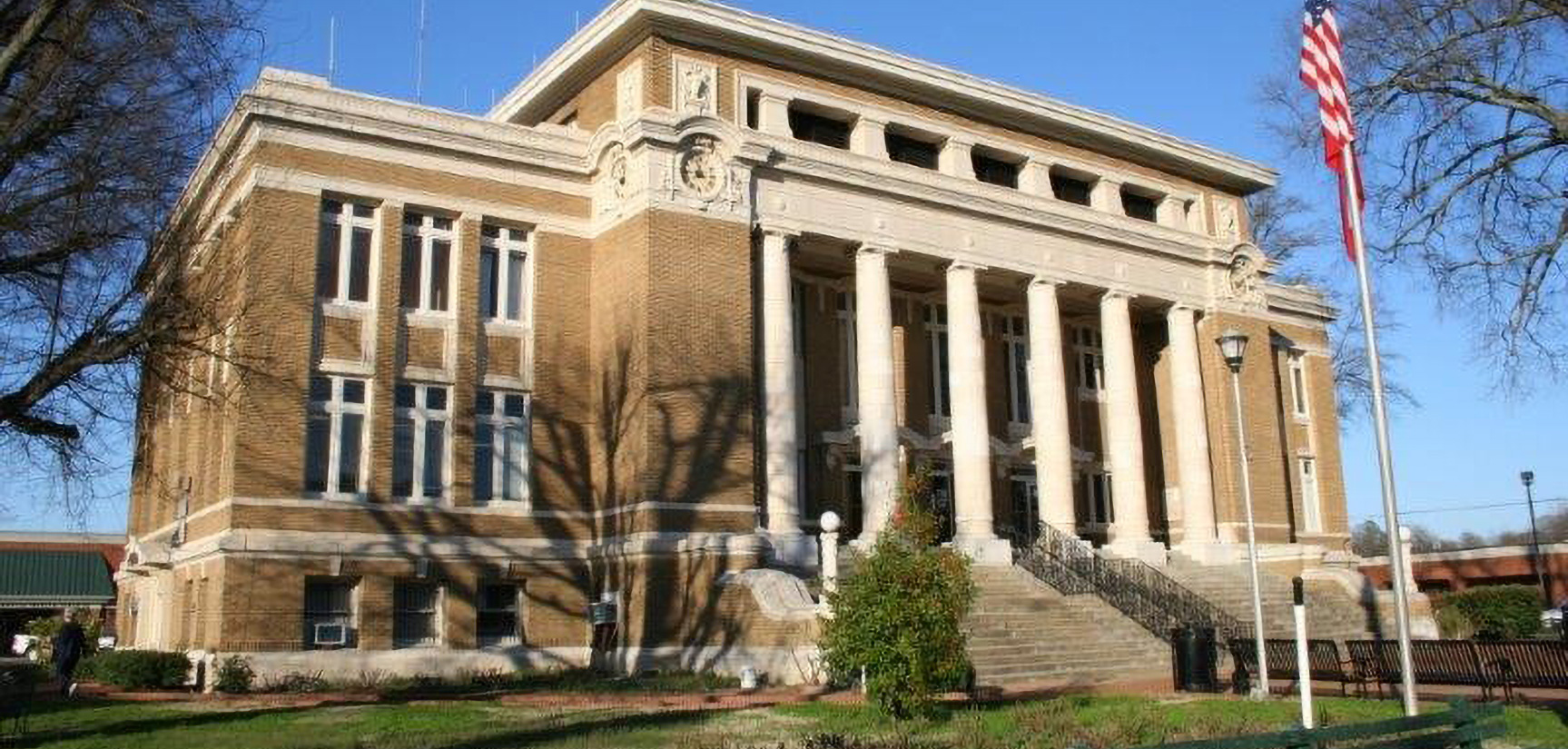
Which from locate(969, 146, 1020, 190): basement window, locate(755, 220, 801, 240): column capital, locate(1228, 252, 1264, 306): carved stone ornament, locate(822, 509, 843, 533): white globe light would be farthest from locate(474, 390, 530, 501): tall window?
locate(1228, 252, 1264, 306): carved stone ornament

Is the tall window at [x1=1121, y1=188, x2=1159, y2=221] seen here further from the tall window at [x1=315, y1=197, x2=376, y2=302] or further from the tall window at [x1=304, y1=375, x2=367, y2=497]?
the tall window at [x1=304, y1=375, x2=367, y2=497]

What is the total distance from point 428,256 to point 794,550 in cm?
959

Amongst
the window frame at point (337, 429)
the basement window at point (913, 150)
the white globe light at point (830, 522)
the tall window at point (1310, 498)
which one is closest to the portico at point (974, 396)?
the basement window at point (913, 150)

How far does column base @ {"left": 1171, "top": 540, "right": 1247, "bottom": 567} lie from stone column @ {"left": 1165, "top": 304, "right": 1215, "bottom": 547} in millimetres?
107

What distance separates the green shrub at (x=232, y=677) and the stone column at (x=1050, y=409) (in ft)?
59.2

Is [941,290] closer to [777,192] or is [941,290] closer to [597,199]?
[777,192]

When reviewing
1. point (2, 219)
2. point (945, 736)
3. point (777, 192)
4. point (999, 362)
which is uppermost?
point (777, 192)

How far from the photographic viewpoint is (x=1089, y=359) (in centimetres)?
3947

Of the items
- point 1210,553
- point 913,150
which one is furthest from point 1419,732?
point 1210,553

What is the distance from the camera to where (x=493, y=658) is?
2584 centimetres

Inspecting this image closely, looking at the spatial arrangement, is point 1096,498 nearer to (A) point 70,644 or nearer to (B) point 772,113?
(B) point 772,113

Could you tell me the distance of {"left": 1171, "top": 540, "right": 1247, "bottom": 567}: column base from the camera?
116ft

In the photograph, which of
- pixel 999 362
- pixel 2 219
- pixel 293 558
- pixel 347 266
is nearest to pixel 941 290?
pixel 999 362

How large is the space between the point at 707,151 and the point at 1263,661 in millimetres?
14963
